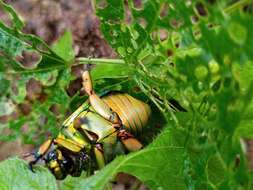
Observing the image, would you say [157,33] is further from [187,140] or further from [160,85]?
[187,140]

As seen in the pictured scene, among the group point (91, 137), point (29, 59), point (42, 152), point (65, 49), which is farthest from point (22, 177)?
point (29, 59)

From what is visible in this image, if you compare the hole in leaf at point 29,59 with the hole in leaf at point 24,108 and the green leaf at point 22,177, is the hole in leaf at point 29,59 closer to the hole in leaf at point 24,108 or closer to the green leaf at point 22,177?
the hole in leaf at point 24,108

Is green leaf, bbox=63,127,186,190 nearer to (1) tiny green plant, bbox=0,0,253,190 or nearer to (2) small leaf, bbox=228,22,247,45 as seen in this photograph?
(1) tiny green plant, bbox=0,0,253,190

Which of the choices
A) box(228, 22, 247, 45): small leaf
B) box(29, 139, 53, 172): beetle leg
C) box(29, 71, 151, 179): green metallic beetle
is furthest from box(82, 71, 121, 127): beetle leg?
box(228, 22, 247, 45): small leaf

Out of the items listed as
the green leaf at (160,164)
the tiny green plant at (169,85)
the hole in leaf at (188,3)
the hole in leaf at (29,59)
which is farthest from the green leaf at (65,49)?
the hole in leaf at (188,3)

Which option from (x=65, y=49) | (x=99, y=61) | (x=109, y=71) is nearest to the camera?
(x=99, y=61)

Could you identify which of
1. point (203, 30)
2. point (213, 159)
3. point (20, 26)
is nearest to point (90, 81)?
point (20, 26)

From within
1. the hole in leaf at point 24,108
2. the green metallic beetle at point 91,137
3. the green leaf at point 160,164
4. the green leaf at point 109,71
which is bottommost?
the green leaf at point 160,164

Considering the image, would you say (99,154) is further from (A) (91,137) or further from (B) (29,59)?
(B) (29,59)
